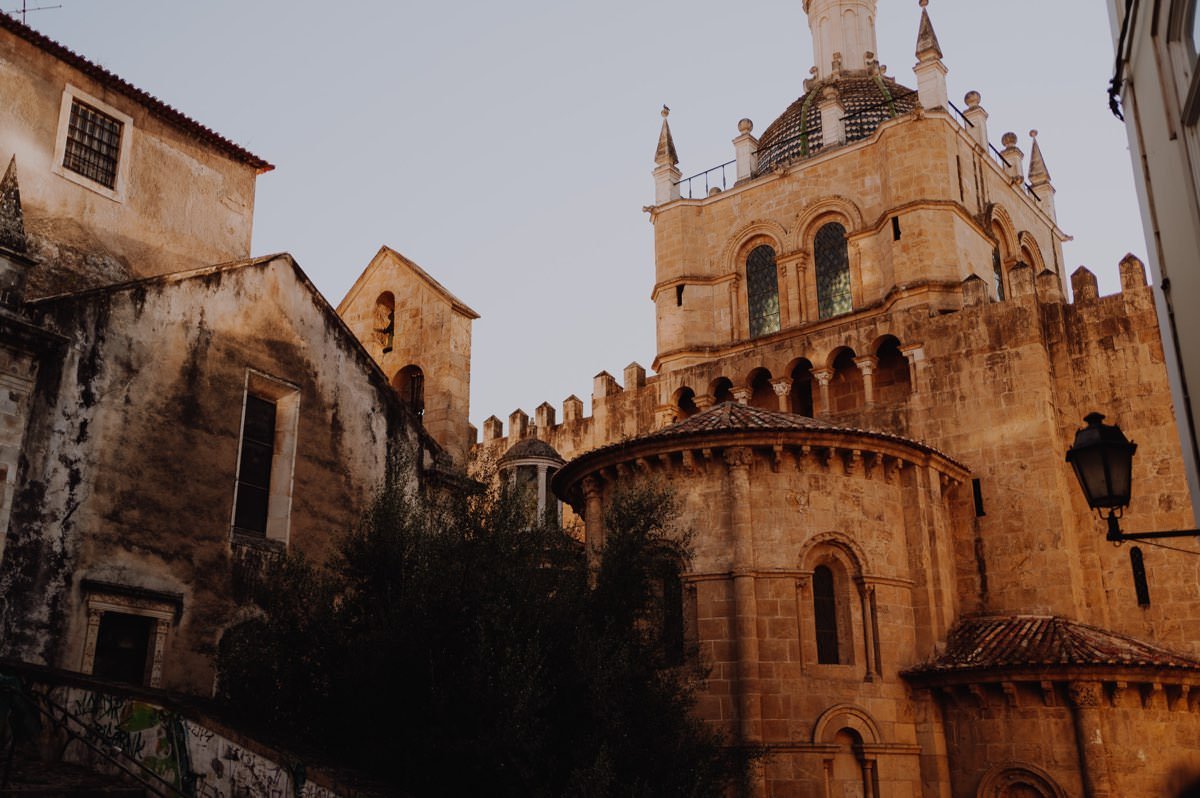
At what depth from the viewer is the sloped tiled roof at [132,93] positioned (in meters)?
18.3

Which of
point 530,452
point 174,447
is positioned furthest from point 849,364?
point 174,447

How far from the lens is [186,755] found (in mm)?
9844

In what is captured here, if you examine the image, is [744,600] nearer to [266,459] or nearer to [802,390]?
[266,459]

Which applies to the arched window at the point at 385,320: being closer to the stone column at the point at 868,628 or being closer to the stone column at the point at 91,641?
the stone column at the point at 91,641

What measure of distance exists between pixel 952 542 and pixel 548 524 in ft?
35.6

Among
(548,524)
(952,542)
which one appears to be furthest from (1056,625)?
(548,524)

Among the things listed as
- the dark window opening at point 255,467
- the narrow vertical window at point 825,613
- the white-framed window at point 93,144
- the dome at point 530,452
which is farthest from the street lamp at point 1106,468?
Result: the dome at point 530,452

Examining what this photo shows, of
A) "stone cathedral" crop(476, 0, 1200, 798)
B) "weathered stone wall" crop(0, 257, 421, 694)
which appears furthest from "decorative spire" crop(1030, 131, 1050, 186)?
"weathered stone wall" crop(0, 257, 421, 694)

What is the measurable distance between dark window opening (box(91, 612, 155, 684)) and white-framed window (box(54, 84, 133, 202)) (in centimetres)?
823

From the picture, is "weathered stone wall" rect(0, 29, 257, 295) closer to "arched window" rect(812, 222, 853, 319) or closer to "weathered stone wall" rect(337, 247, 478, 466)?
"weathered stone wall" rect(337, 247, 478, 466)

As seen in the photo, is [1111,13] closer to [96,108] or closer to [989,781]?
[989,781]

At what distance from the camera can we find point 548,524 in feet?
45.5

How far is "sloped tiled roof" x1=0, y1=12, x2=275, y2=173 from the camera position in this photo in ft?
59.9

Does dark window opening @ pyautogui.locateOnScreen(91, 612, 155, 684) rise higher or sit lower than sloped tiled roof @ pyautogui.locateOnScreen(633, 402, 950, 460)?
lower
